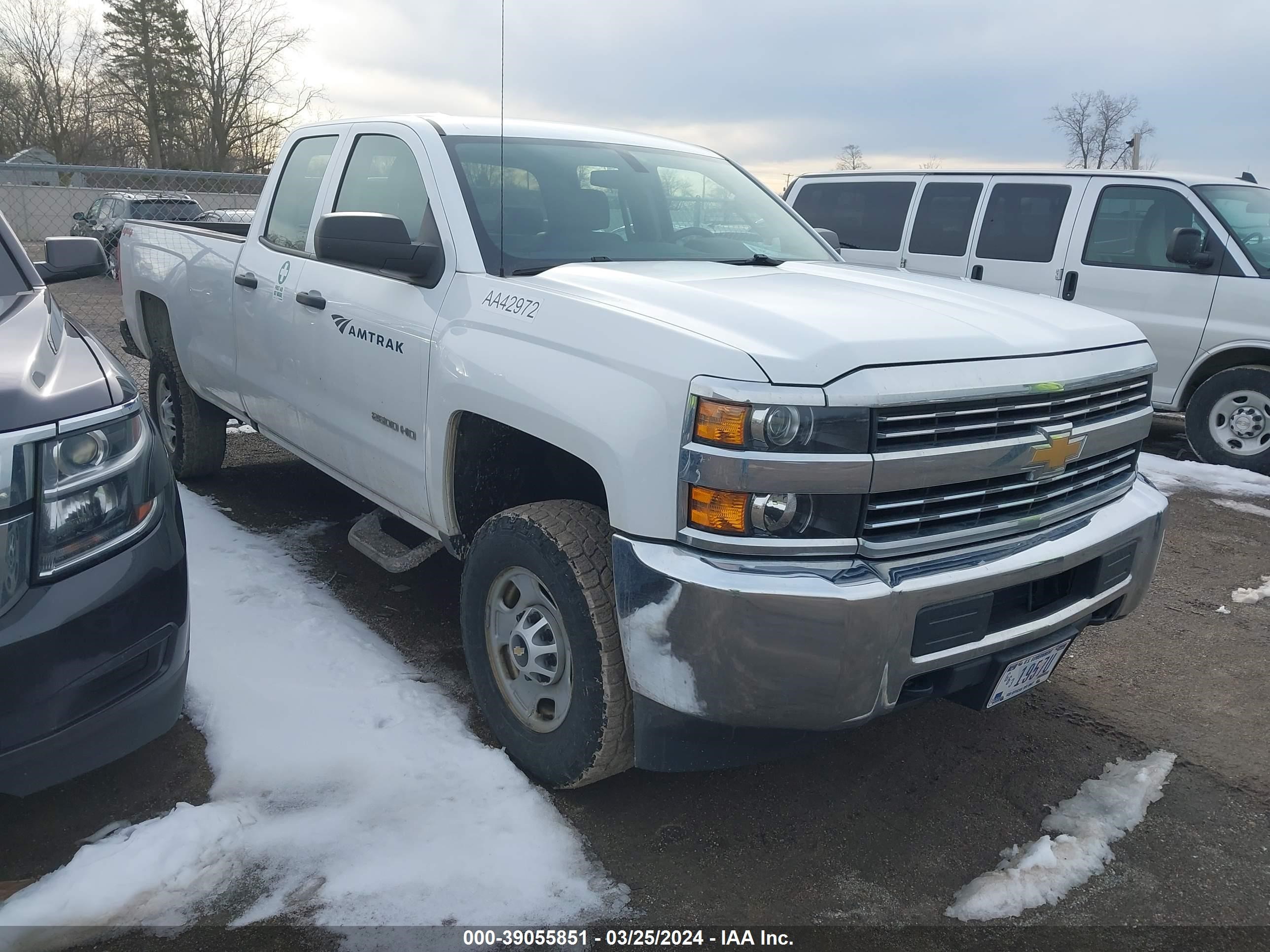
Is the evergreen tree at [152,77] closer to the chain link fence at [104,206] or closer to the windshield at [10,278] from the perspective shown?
the chain link fence at [104,206]

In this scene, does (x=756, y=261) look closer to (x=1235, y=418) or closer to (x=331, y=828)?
(x=331, y=828)

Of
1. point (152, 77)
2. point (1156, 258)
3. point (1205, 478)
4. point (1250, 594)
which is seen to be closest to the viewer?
point (1250, 594)

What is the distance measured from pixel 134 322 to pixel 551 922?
4991 mm

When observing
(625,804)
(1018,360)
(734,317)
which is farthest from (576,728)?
(1018,360)

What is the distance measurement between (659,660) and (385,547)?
66.5 inches

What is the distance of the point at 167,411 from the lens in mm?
5723

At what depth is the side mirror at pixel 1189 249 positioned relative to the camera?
6.70 m

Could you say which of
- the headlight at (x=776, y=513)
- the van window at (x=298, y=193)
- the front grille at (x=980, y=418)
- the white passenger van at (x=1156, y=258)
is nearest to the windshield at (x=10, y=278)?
the van window at (x=298, y=193)

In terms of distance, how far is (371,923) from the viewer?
2.26 meters

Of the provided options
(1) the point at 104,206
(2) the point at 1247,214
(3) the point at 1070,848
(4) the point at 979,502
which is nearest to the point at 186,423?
(4) the point at 979,502

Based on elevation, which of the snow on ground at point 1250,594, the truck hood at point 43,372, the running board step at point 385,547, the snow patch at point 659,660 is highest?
the truck hood at point 43,372

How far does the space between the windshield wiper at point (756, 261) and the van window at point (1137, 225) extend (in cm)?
485

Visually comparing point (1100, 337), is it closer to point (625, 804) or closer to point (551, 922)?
point (625, 804)

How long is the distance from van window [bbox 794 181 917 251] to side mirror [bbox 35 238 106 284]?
19.7ft
